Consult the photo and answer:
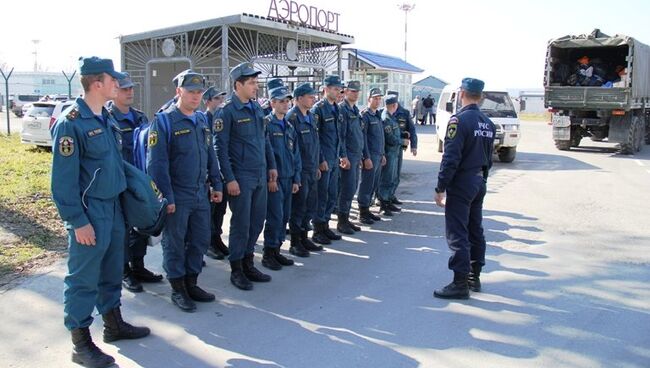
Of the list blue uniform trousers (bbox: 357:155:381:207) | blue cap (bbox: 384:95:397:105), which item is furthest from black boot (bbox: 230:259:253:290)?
blue cap (bbox: 384:95:397:105)

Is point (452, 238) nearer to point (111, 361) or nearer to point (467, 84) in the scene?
Answer: point (467, 84)

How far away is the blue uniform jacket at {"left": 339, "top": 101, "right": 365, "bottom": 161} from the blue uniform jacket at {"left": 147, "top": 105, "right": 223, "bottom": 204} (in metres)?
2.90

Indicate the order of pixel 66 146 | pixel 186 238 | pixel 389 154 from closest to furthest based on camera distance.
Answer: pixel 66 146 → pixel 186 238 → pixel 389 154

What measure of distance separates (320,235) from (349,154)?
1209mm

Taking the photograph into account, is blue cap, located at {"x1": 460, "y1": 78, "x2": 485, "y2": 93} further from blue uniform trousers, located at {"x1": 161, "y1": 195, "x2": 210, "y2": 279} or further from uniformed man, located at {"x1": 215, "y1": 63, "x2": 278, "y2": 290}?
blue uniform trousers, located at {"x1": 161, "y1": 195, "x2": 210, "y2": 279}

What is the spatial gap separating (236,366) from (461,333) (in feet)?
5.49

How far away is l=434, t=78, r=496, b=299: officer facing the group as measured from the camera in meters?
4.82

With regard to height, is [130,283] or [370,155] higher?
[370,155]

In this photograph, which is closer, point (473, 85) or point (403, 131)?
point (473, 85)

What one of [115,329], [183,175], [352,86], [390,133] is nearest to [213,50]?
[390,133]

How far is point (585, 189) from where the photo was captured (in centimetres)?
1063

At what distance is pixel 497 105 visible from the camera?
15211 mm

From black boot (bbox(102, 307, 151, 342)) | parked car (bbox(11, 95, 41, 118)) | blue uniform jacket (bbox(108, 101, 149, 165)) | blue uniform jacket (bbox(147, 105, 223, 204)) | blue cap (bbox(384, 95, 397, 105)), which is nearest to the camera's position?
black boot (bbox(102, 307, 151, 342))

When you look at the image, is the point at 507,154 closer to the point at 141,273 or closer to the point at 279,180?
the point at 279,180
